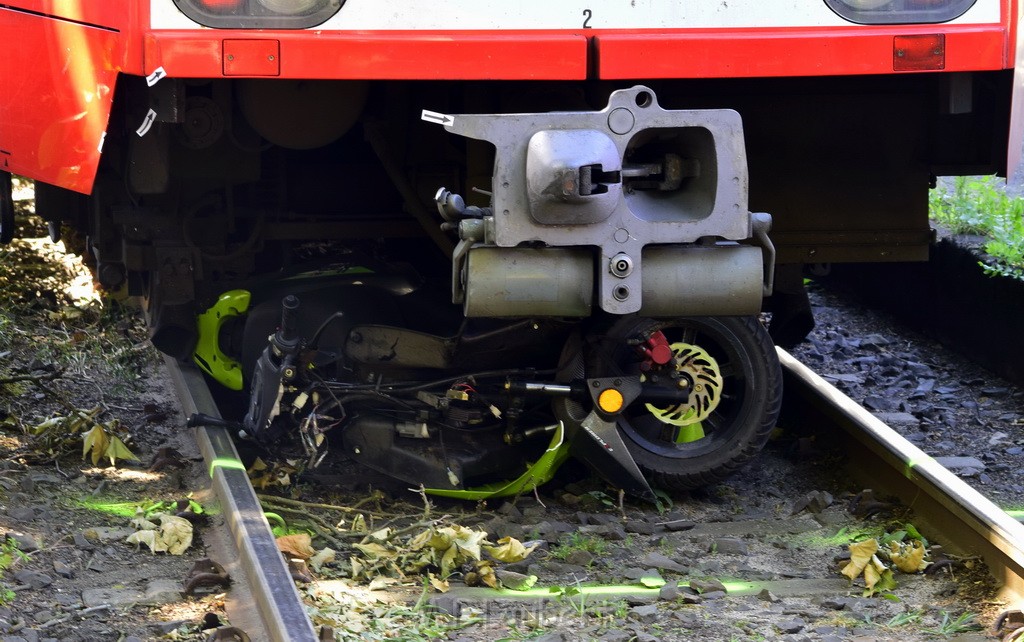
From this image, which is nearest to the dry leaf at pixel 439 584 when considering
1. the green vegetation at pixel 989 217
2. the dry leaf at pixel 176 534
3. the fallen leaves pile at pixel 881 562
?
the dry leaf at pixel 176 534

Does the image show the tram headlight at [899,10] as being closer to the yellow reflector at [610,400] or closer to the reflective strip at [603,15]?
Result: the reflective strip at [603,15]

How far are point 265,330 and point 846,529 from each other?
6.41ft

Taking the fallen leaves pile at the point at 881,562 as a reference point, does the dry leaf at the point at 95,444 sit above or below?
above

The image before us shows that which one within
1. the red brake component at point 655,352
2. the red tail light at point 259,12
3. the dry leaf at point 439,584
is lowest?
the dry leaf at point 439,584

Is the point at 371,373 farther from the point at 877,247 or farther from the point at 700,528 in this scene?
the point at 877,247

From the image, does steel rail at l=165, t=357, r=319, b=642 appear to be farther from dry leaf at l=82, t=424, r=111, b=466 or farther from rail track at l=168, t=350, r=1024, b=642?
dry leaf at l=82, t=424, r=111, b=466

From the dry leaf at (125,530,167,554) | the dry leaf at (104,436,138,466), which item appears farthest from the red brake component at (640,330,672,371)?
the dry leaf at (104,436,138,466)

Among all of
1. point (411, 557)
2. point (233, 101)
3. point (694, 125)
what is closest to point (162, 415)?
point (233, 101)

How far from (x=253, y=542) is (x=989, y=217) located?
4.45m

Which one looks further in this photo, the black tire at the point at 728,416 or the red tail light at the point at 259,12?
the black tire at the point at 728,416

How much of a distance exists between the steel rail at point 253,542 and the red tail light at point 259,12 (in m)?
1.20

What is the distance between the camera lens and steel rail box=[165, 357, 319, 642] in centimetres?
263

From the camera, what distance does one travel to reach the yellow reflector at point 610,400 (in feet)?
12.3

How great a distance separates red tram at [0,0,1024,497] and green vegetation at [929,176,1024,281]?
1249 mm
